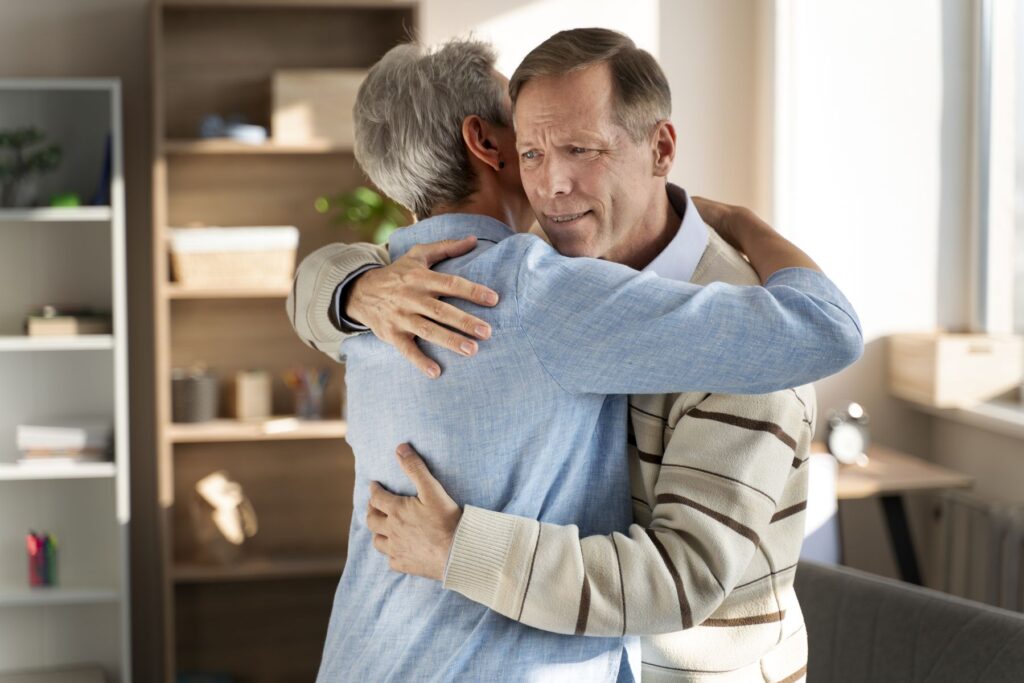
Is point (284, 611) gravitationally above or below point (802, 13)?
below

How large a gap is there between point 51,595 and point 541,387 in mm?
2959

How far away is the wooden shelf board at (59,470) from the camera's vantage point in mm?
3520

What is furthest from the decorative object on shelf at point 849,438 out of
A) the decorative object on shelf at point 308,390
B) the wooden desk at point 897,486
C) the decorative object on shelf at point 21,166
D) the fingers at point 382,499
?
the decorative object on shelf at point 21,166

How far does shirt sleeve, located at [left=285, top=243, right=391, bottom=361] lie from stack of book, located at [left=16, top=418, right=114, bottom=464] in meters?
2.30

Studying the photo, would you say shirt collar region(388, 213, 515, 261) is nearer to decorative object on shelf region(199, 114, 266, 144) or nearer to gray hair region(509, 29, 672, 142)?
gray hair region(509, 29, 672, 142)

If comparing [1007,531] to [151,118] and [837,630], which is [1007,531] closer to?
[837,630]

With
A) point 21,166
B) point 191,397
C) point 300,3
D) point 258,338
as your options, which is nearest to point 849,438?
point 258,338

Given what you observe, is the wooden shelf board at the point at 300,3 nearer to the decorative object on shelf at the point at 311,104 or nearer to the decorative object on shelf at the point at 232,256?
the decorative object on shelf at the point at 311,104

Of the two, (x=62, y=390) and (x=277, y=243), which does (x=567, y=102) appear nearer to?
(x=277, y=243)

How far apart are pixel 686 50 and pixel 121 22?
202 centimetres

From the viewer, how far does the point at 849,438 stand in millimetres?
3494

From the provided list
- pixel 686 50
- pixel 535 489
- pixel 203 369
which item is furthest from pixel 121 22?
pixel 535 489

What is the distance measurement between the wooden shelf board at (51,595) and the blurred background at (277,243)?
2 centimetres

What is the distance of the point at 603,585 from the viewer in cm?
111
